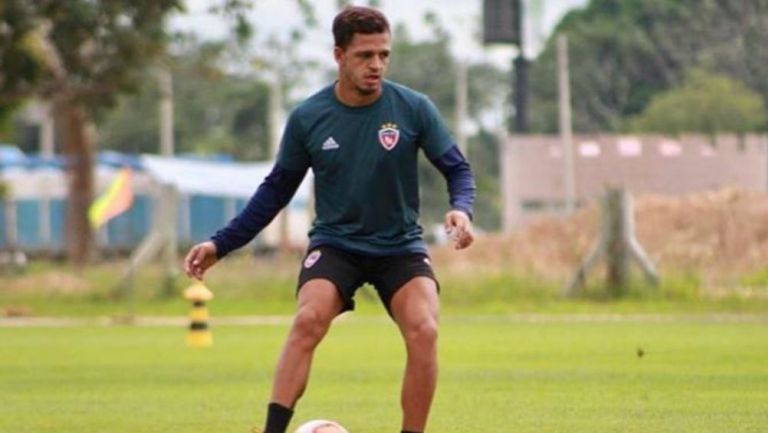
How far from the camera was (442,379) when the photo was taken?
2055cm

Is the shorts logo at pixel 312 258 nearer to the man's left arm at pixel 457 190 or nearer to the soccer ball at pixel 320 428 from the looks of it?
the man's left arm at pixel 457 190

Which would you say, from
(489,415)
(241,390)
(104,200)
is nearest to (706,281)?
(104,200)

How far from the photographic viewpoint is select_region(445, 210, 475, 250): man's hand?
38.1ft

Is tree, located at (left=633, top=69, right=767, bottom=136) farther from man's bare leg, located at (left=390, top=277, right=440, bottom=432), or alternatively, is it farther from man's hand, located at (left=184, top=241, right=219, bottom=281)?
man's bare leg, located at (left=390, top=277, right=440, bottom=432)

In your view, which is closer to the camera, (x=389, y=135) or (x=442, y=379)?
(x=389, y=135)

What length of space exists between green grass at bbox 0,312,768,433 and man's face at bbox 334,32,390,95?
3574mm

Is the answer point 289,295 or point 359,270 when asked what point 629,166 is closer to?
point 289,295

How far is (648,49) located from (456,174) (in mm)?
82708

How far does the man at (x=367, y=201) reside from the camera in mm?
11797

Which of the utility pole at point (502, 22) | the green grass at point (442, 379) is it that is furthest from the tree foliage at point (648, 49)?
the green grass at point (442, 379)


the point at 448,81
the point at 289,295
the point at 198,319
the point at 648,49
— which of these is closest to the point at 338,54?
the point at 198,319

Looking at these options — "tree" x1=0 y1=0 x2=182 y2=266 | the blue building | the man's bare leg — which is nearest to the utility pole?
"tree" x1=0 y1=0 x2=182 y2=266

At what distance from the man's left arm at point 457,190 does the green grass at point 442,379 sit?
117 inches

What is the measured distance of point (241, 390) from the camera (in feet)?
63.8
